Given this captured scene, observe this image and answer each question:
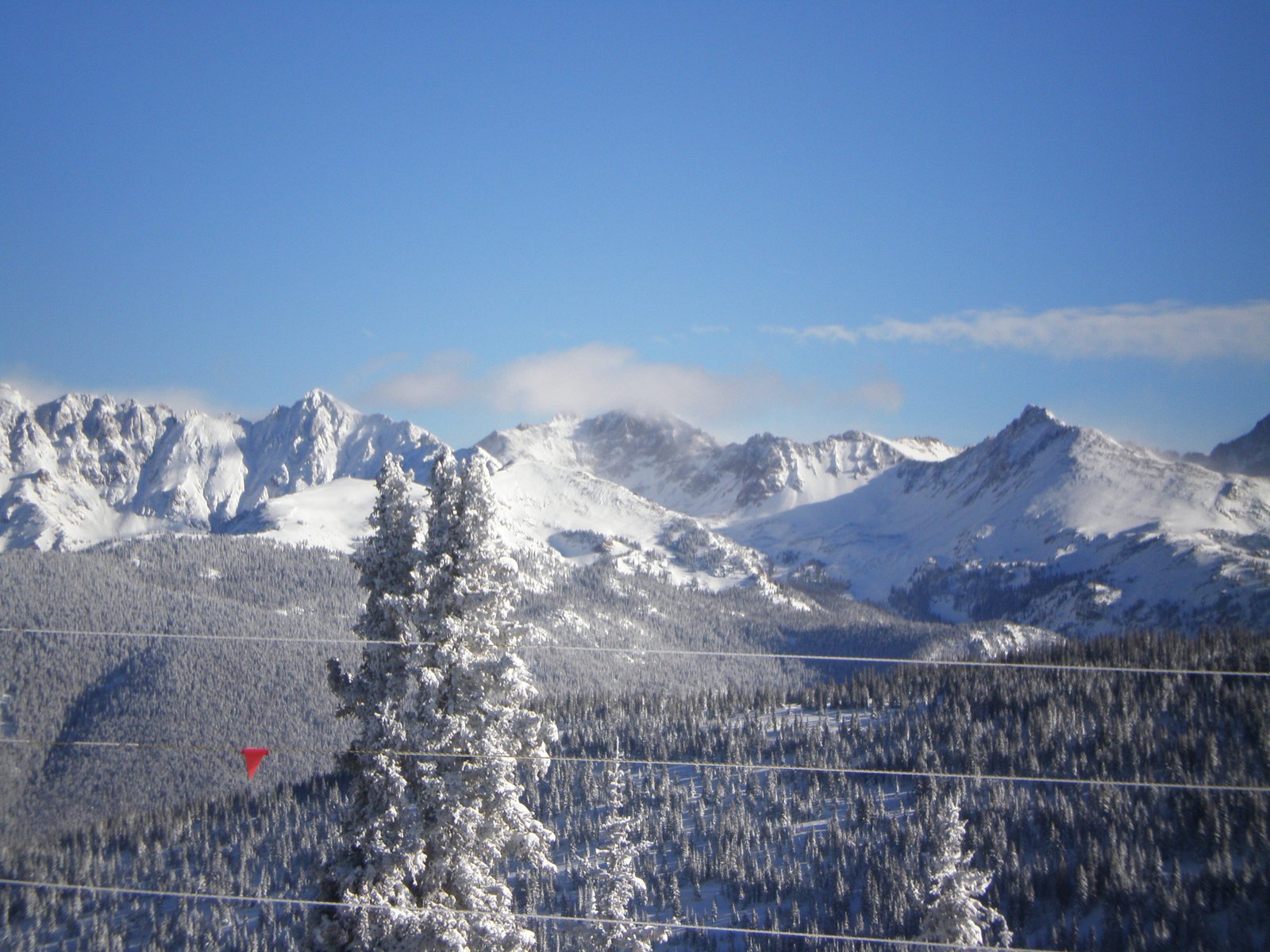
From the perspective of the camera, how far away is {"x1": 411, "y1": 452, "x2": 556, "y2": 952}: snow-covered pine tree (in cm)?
2141

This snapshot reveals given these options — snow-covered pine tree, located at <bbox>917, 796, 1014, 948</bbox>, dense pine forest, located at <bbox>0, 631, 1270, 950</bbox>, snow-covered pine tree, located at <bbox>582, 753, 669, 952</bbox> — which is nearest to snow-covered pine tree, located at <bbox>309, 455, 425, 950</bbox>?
snow-covered pine tree, located at <bbox>582, 753, 669, 952</bbox>

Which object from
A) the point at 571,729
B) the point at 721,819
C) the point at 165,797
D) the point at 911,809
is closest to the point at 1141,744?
the point at 911,809

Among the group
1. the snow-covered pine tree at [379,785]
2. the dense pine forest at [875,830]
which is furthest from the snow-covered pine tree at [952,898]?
the dense pine forest at [875,830]

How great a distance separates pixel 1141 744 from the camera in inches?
4309

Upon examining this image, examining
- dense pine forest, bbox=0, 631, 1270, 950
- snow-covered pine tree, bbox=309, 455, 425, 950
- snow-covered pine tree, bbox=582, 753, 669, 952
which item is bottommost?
dense pine forest, bbox=0, 631, 1270, 950

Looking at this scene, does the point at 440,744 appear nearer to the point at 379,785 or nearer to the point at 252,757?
the point at 379,785

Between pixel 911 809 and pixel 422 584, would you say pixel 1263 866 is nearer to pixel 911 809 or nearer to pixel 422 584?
pixel 911 809

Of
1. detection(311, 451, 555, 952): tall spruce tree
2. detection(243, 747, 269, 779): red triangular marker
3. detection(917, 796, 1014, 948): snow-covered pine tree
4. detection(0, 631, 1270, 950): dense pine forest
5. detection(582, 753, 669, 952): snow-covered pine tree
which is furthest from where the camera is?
detection(0, 631, 1270, 950): dense pine forest

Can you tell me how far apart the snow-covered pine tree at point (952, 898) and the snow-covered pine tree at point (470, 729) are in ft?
57.2

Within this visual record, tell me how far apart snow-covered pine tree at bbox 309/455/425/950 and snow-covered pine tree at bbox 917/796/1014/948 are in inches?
809

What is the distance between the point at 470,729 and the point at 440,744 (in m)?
0.77

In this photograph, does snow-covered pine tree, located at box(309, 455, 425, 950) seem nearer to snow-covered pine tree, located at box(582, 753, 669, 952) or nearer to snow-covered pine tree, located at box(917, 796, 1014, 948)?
snow-covered pine tree, located at box(582, 753, 669, 952)

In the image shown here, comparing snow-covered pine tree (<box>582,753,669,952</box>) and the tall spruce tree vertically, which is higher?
the tall spruce tree

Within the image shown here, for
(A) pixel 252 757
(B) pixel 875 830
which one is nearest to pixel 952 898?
(A) pixel 252 757
